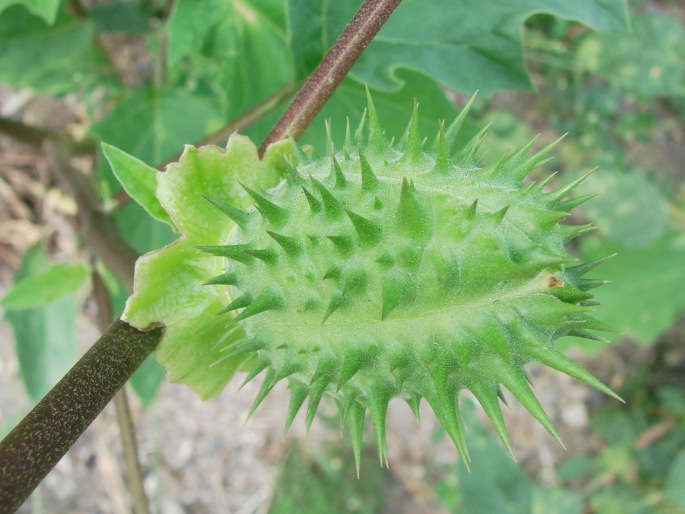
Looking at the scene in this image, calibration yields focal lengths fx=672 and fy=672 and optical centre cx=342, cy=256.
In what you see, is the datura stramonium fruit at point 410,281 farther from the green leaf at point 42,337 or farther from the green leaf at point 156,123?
the green leaf at point 42,337

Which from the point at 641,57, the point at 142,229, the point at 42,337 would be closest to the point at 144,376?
the point at 142,229

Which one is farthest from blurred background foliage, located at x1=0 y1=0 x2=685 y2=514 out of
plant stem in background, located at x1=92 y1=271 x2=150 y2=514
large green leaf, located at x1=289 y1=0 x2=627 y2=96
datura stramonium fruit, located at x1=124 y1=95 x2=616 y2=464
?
datura stramonium fruit, located at x1=124 y1=95 x2=616 y2=464

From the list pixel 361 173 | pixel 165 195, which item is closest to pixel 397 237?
pixel 361 173

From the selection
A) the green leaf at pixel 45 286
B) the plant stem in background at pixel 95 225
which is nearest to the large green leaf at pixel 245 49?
the plant stem in background at pixel 95 225

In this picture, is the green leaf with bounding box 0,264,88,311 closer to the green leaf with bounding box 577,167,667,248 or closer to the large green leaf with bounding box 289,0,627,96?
the large green leaf with bounding box 289,0,627,96

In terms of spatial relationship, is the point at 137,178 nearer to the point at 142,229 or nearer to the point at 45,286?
the point at 45,286

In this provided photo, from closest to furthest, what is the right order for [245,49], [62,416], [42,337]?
[62,416] < [245,49] < [42,337]

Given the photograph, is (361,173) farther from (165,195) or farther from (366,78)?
(366,78)
